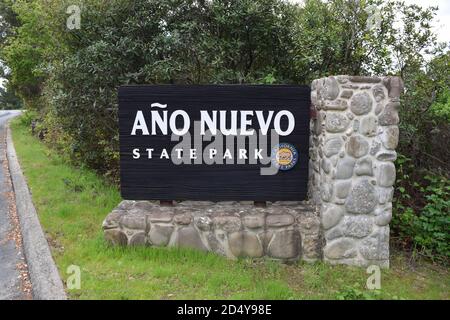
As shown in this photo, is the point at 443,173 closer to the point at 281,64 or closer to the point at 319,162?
the point at 319,162

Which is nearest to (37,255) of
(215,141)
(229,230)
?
(229,230)

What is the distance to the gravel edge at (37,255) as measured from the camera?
3500 mm

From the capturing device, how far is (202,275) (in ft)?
12.4

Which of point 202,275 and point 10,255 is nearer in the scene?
point 202,275

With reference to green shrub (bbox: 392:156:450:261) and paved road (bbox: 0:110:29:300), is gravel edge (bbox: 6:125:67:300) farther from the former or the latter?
green shrub (bbox: 392:156:450:261)

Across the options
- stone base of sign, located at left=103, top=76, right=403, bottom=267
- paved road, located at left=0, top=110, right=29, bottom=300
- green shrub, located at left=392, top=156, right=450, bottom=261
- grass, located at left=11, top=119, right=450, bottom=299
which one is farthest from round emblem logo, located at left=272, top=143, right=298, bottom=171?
paved road, located at left=0, top=110, right=29, bottom=300

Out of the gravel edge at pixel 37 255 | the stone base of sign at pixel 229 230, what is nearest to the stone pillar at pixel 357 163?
the stone base of sign at pixel 229 230

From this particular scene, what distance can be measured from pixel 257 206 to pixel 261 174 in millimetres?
390

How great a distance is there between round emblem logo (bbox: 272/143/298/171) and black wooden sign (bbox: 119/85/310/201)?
0.01m

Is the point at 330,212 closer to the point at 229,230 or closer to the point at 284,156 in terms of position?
the point at 284,156

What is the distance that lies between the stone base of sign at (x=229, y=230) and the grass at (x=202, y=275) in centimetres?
11

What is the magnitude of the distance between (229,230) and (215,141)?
96cm

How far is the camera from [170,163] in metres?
4.41

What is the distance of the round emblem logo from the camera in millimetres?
4312
